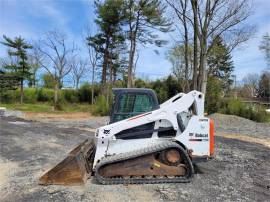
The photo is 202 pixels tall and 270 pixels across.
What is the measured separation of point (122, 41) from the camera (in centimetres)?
2809

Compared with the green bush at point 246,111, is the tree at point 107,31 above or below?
above

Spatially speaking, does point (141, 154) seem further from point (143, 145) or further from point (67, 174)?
point (67, 174)

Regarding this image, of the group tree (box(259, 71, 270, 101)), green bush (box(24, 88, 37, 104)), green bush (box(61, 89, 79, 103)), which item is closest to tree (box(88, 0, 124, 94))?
green bush (box(61, 89, 79, 103))

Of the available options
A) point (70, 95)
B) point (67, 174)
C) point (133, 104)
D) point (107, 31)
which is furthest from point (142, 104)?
point (70, 95)

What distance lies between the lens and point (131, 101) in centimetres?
574

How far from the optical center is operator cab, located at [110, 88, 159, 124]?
5711 mm

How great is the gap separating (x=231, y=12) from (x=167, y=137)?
13.5 meters

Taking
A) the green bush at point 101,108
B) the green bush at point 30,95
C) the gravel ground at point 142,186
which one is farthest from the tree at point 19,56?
the gravel ground at point 142,186

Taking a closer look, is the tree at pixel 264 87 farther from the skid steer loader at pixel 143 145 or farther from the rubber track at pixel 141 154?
the rubber track at pixel 141 154

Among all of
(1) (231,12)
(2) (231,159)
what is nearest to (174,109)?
(2) (231,159)

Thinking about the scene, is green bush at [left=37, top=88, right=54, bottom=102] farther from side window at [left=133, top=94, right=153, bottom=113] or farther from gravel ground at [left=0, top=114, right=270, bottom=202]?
side window at [left=133, top=94, right=153, bottom=113]

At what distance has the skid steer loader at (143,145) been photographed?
507cm

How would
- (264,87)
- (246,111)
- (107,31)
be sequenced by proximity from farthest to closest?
(264,87) < (107,31) < (246,111)

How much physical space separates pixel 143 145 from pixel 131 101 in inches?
33.7
